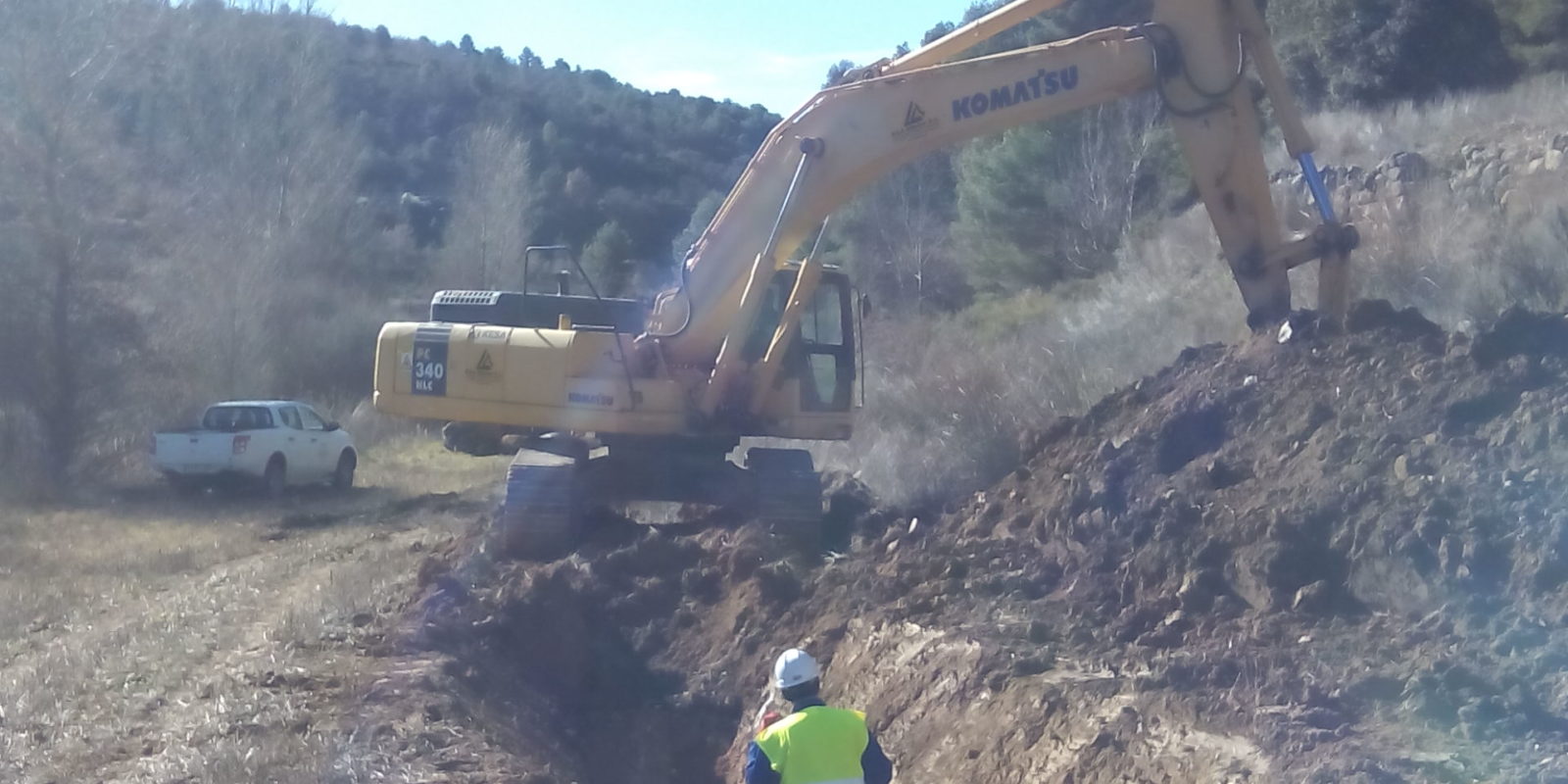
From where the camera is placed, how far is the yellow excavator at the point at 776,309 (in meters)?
12.7

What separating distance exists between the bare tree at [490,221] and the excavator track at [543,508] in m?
27.0

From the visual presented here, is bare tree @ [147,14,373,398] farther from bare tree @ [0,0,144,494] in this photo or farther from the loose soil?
the loose soil

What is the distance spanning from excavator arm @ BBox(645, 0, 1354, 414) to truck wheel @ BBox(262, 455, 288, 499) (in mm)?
11709

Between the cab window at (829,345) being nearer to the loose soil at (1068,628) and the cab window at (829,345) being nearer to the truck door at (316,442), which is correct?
the loose soil at (1068,628)

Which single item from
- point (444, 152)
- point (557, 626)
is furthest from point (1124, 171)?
point (444, 152)

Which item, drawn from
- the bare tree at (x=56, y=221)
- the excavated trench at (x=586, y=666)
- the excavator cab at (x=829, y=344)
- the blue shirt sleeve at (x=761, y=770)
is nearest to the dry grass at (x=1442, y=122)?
the excavator cab at (x=829, y=344)

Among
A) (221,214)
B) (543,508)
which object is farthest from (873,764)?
(221,214)

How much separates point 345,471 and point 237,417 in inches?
93.2

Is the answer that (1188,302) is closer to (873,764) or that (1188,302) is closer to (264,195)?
(873,764)

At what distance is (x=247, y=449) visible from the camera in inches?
953

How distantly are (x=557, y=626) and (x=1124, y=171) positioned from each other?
2384cm

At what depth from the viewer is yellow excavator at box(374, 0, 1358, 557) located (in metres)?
12.7

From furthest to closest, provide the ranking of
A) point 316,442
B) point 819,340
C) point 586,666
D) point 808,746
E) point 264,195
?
point 264,195 < point 316,442 < point 819,340 < point 586,666 < point 808,746

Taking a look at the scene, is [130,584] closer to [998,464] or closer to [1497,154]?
[998,464]
